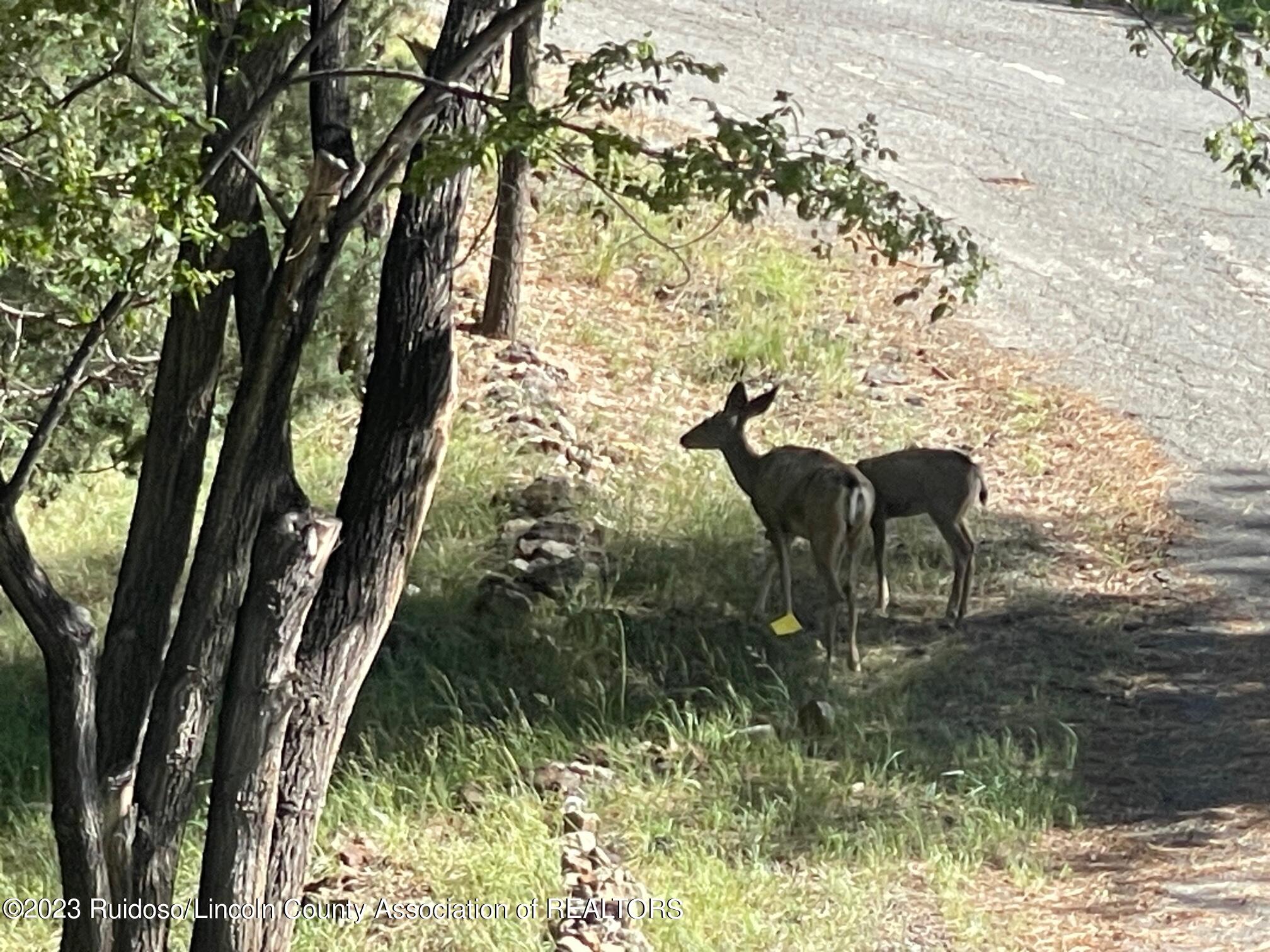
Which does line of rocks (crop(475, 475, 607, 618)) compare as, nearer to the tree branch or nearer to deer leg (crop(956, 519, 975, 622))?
deer leg (crop(956, 519, 975, 622))

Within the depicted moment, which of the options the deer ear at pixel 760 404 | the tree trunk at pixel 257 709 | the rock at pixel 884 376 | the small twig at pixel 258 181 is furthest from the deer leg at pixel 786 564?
the small twig at pixel 258 181

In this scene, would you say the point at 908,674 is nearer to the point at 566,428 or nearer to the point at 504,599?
the point at 504,599

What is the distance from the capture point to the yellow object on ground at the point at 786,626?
30.6 feet

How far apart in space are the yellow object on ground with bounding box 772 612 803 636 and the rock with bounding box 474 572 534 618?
1165 millimetres

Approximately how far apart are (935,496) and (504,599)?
82.9 inches

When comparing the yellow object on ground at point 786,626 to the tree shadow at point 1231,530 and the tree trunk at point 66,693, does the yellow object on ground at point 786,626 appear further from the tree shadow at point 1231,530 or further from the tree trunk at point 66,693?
the tree trunk at point 66,693

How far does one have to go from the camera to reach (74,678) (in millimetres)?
5230

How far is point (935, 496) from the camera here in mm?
9812

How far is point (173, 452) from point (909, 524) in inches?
247

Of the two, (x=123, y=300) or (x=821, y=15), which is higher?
(x=821, y=15)

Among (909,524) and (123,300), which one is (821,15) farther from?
(123,300)

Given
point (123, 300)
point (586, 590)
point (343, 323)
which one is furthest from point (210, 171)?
point (586, 590)

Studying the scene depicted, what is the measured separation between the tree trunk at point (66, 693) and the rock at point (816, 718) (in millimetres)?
3966

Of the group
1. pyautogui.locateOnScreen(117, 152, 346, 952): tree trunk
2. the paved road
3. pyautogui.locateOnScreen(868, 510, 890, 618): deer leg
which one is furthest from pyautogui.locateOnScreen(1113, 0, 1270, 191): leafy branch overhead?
the paved road
